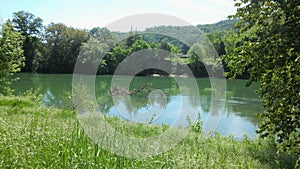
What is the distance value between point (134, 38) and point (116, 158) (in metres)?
7.09

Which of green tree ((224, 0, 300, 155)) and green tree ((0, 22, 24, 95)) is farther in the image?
green tree ((0, 22, 24, 95))

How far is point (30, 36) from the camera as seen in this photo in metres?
51.5

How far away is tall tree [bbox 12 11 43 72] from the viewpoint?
49.4 meters

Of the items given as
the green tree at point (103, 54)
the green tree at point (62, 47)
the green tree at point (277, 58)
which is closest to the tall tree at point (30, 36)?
the green tree at point (62, 47)

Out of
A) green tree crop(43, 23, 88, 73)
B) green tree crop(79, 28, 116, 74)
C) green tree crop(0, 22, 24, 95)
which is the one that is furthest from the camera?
green tree crop(43, 23, 88, 73)

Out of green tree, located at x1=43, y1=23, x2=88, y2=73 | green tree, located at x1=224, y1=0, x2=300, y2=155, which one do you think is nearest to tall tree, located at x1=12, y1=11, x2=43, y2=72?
green tree, located at x1=43, y1=23, x2=88, y2=73

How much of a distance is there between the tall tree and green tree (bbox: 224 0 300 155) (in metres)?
48.1

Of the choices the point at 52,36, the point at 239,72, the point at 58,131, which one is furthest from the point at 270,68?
the point at 52,36

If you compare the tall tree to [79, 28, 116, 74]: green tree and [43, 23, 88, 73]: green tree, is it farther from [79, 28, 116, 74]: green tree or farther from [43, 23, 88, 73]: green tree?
[79, 28, 116, 74]: green tree

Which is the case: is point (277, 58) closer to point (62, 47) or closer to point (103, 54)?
point (103, 54)

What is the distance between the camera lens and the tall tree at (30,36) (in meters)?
49.4

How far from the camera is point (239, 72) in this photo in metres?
5.40

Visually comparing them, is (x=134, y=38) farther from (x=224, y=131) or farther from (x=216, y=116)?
(x=216, y=116)

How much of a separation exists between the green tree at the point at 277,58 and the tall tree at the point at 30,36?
4808cm
